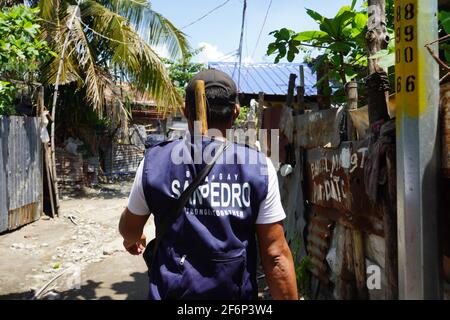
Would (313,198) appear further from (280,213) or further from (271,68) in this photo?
(271,68)

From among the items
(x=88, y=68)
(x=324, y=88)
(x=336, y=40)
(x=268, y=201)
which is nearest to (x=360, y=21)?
(x=336, y=40)

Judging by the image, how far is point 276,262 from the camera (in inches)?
63.5

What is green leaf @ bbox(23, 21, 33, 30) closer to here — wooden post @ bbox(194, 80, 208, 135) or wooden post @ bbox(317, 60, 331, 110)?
wooden post @ bbox(317, 60, 331, 110)

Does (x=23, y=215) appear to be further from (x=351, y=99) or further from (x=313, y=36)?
(x=351, y=99)

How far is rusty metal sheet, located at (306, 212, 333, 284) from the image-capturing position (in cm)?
364

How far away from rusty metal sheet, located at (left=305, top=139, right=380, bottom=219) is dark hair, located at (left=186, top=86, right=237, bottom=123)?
132 cm

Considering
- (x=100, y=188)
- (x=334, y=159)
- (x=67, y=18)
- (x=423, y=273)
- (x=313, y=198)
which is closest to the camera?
(x=423, y=273)

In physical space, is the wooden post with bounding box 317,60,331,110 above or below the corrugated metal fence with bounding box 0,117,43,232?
above

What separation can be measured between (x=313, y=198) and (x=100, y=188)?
343 inches

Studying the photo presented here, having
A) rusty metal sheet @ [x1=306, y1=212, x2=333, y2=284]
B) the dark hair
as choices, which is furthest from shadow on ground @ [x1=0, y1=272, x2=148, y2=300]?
the dark hair

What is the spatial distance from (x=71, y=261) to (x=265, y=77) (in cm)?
735
